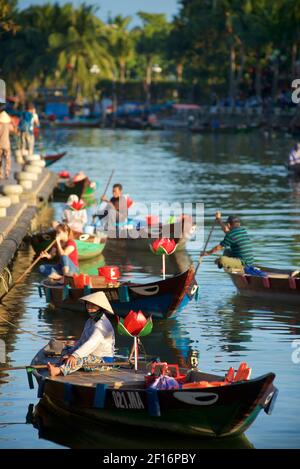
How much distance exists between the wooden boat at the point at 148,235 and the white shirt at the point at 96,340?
1400 centimetres

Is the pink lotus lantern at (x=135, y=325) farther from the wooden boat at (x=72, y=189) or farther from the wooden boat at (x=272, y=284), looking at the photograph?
the wooden boat at (x=72, y=189)

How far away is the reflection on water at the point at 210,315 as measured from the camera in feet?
51.6

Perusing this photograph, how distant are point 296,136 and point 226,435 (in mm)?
78343

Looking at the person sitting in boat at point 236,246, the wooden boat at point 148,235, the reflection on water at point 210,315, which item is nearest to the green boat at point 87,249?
the reflection on water at point 210,315

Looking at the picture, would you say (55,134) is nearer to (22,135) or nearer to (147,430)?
(22,135)

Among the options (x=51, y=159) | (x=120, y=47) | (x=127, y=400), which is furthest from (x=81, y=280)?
(x=120, y=47)

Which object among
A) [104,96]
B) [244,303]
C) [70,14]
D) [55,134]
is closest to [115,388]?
[244,303]

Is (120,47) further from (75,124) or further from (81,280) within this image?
(81,280)

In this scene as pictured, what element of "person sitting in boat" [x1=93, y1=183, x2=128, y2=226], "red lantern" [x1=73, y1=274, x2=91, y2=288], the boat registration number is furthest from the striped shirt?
the boat registration number

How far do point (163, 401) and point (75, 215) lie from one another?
1675cm

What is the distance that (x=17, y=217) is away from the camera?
104 ft

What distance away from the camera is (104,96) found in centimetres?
14425

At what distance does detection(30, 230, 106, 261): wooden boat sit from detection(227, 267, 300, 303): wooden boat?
5.98 meters

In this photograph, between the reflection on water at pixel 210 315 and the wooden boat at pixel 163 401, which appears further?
the reflection on water at pixel 210 315
